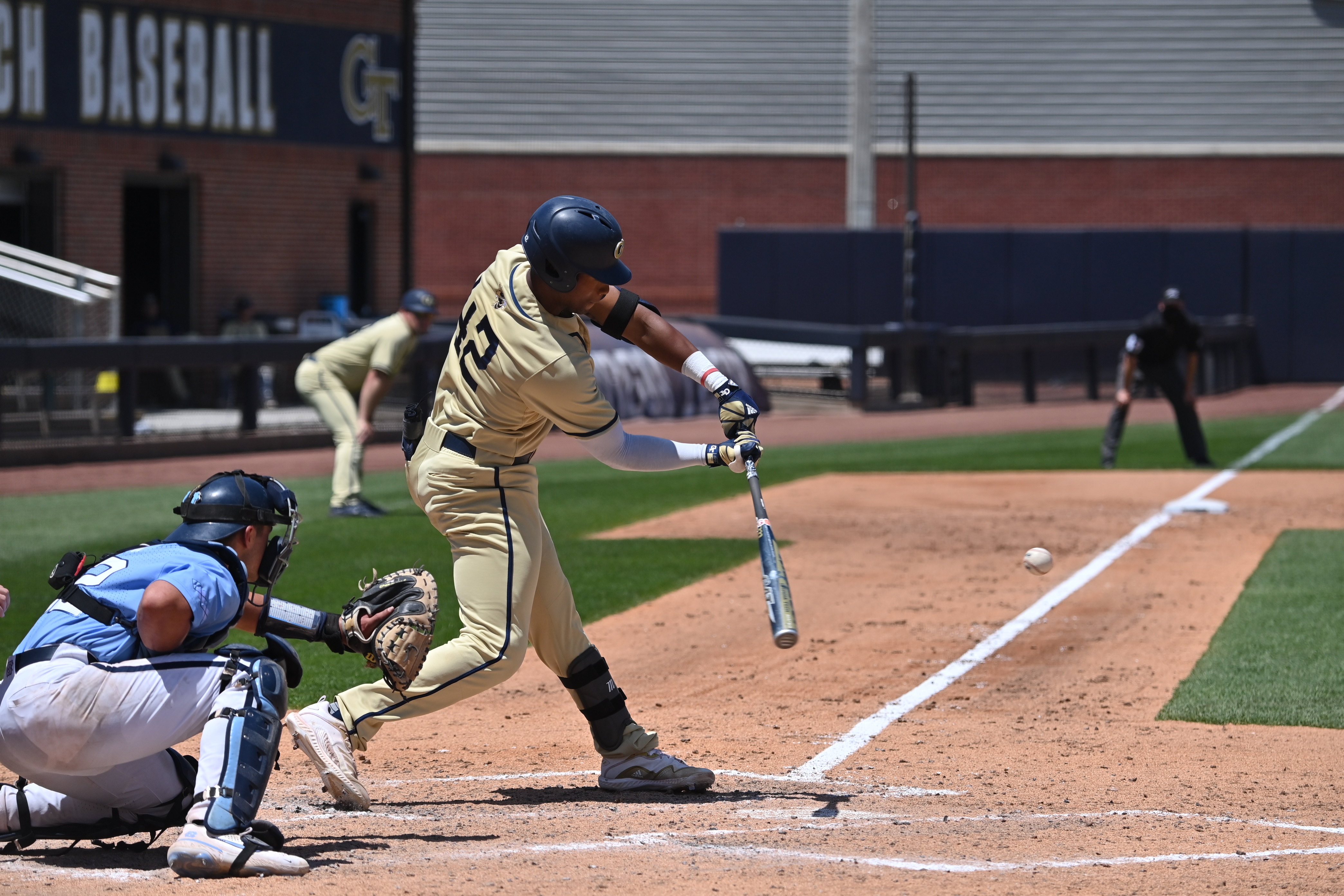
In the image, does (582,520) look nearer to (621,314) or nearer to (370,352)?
(370,352)

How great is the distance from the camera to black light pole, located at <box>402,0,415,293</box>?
23406 mm

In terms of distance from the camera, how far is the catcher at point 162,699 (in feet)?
13.9

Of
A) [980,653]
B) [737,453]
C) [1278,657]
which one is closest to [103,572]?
[737,453]

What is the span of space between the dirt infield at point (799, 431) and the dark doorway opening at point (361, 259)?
269 inches

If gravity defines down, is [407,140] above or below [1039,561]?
above

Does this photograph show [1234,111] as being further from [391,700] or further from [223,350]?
[391,700]

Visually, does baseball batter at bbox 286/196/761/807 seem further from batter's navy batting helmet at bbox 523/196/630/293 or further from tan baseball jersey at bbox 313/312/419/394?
tan baseball jersey at bbox 313/312/419/394

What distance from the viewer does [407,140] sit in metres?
23.3

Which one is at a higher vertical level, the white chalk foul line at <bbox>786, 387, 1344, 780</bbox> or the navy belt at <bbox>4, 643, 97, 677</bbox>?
the navy belt at <bbox>4, 643, 97, 677</bbox>

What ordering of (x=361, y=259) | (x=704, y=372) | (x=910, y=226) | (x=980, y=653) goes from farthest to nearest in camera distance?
(x=910, y=226) < (x=361, y=259) < (x=980, y=653) < (x=704, y=372)

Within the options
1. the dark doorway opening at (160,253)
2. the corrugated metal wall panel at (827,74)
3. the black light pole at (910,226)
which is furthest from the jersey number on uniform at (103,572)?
the corrugated metal wall panel at (827,74)

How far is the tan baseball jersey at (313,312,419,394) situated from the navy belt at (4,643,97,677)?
26.0 feet

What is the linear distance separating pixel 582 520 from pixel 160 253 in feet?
44.1

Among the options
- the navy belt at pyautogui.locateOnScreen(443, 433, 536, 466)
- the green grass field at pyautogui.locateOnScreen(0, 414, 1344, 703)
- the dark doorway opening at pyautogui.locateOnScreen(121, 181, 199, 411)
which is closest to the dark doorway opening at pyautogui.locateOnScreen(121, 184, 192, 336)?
the dark doorway opening at pyautogui.locateOnScreen(121, 181, 199, 411)
